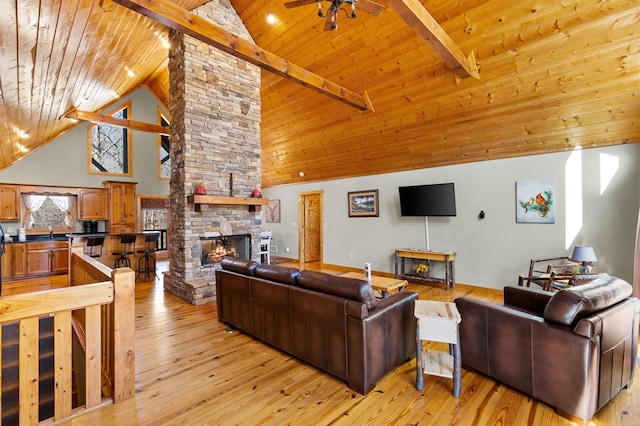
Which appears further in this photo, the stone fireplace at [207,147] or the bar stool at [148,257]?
the bar stool at [148,257]

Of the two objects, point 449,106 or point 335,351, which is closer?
point 335,351

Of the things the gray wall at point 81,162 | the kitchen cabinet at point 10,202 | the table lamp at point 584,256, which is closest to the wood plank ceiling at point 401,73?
the gray wall at point 81,162

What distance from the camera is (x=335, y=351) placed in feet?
7.75

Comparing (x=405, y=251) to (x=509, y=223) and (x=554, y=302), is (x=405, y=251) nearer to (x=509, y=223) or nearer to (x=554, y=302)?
(x=509, y=223)

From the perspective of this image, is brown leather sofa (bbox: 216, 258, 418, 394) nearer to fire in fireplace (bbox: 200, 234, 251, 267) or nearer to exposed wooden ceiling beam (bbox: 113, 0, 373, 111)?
fire in fireplace (bbox: 200, 234, 251, 267)

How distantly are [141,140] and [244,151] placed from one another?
Answer: 499cm

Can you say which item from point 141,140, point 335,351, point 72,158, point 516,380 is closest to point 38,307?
point 335,351

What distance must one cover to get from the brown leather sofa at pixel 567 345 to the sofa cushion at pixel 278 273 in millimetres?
1572

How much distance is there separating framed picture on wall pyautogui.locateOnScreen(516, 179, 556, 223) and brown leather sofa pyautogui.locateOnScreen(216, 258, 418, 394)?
11.0 feet

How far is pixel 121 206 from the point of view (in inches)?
314

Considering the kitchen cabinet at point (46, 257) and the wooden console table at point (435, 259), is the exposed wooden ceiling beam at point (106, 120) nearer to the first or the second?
the kitchen cabinet at point (46, 257)

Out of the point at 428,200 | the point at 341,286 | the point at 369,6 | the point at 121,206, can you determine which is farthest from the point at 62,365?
the point at 121,206

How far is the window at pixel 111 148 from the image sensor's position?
787 cm

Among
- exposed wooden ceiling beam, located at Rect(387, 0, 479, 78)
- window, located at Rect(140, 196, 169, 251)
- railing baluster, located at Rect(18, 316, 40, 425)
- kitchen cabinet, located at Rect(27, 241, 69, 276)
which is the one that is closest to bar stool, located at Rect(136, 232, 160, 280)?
kitchen cabinet, located at Rect(27, 241, 69, 276)
